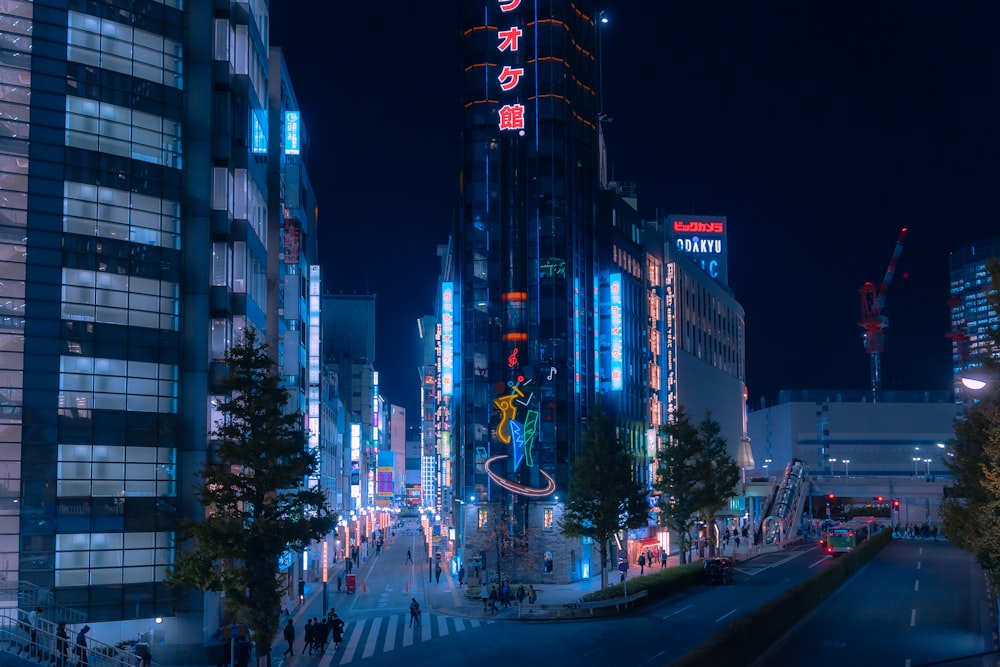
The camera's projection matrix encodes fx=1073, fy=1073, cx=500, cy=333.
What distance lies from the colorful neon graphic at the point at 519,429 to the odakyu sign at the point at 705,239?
87.1 meters

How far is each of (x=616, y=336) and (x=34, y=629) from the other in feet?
191

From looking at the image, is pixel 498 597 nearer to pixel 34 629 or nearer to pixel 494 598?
pixel 494 598

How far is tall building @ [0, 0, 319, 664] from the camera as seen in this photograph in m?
39.1

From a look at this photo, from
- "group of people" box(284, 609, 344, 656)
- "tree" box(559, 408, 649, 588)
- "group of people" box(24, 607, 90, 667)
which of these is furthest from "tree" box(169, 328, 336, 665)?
"tree" box(559, 408, 649, 588)

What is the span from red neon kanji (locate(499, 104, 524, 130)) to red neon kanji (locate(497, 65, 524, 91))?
1562mm

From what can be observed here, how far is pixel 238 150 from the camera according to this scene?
45.5 m

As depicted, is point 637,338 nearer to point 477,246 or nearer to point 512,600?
point 477,246

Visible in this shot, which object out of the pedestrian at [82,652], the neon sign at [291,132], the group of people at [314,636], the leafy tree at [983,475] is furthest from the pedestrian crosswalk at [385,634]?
the neon sign at [291,132]

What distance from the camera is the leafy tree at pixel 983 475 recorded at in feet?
92.9

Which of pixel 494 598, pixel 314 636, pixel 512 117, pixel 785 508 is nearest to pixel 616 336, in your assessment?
pixel 512 117

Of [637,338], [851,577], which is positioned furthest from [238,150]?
[637,338]

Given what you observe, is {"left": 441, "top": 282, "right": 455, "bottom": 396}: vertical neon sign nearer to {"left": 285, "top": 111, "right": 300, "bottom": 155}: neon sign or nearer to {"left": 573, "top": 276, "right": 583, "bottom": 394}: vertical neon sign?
{"left": 573, "top": 276, "right": 583, "bottom": 394}: vertical neon sign

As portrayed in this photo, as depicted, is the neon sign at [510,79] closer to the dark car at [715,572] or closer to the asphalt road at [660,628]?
the asphalt road at [660,628]

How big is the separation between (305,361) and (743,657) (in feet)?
147
